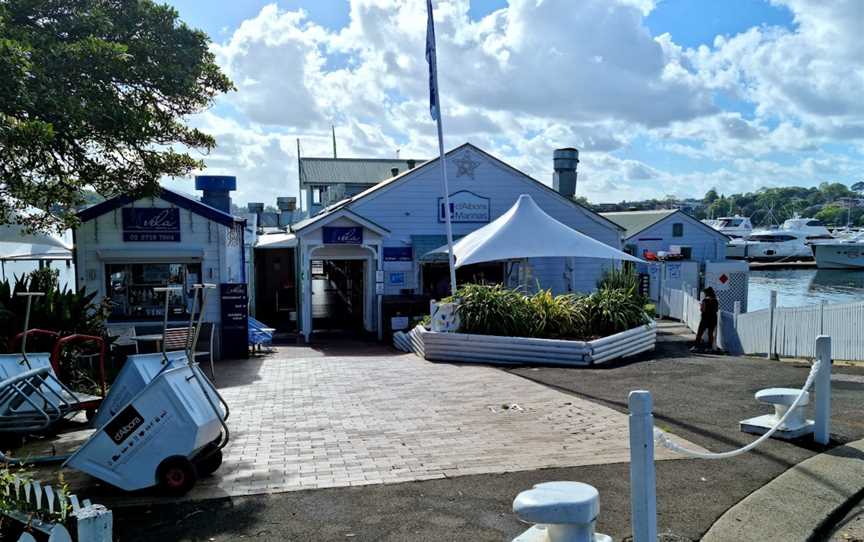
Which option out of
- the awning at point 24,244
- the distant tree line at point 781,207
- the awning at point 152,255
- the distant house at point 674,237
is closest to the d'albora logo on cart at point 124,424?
the awning at point 152,255

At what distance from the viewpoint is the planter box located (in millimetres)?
11680

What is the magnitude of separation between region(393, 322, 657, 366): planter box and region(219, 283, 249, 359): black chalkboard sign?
414 cm

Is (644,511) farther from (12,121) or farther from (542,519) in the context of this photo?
(12,121)

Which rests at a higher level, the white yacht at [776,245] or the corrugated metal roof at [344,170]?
the corrugated metal roof at [344,170]

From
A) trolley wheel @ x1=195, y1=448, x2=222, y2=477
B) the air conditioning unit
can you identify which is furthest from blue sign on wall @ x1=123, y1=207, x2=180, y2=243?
the air conditioning unit

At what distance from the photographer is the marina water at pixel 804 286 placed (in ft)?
111

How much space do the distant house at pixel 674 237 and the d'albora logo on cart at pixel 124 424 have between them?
28854 millimetres

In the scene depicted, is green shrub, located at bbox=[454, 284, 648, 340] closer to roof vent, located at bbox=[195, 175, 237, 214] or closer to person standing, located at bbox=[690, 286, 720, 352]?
person standing, located at bbox=[690, 286, 720, 352]

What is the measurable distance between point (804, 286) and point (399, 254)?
38.3m

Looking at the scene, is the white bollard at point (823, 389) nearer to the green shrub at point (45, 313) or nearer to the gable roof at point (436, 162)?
the green shrub at point (45, 313)

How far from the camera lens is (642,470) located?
3414 millimetres

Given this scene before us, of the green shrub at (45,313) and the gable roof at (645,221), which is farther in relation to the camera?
the gable roof at (645,221)

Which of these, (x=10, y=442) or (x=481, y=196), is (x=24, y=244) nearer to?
(x=10, y=442)

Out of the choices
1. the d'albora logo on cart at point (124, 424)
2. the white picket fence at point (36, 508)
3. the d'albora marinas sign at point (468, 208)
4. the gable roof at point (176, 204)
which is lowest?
the white picket fence at point (36, 508)
